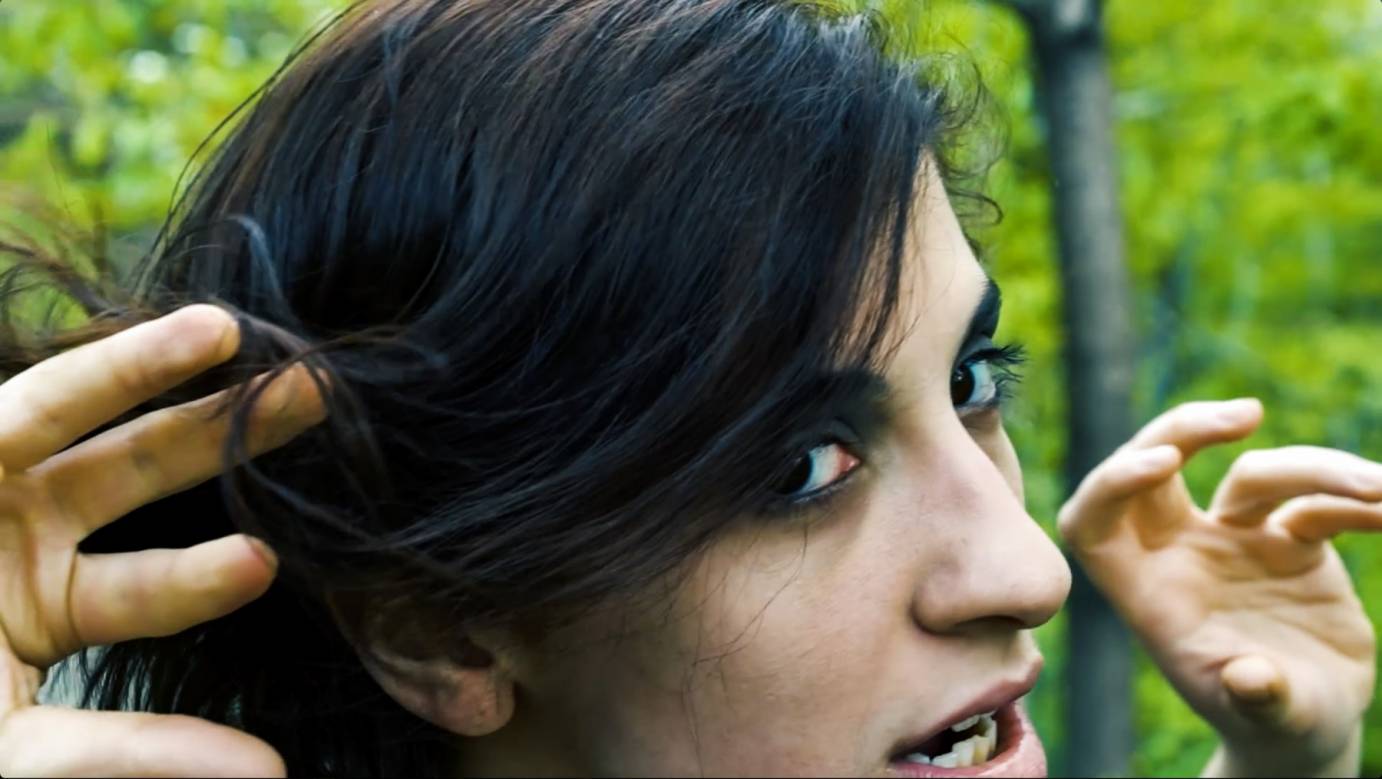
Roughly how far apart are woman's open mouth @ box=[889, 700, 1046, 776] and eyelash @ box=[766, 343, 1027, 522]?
0.21 m

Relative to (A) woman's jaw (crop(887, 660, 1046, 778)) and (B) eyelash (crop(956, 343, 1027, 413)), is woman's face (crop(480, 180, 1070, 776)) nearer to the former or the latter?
(A) woman's jaw (crop(887, 660, 1046, 778))

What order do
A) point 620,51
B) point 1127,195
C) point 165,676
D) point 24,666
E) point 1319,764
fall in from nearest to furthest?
point 24,666 < point 620,51 < point 165,676 < point 1319,764 < point 1127,195

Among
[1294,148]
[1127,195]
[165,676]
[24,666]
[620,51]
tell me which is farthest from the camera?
[1127,195]

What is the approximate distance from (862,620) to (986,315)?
1.06 ft

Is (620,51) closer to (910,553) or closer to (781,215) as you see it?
(781,215)

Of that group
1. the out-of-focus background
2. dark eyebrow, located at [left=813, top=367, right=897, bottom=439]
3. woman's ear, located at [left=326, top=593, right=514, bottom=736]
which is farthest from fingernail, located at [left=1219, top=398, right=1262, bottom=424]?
woman's ear, located at [left=326, top=593, right=514, bottom=736]

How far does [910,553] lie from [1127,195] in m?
2.73

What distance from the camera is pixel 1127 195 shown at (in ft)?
11.8

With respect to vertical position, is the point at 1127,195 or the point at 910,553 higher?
the point at 910,553

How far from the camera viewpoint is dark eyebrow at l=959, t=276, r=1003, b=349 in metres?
1.23

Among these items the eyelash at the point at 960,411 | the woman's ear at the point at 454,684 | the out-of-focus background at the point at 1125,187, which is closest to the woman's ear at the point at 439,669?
the woman's ear at the point at 454,684

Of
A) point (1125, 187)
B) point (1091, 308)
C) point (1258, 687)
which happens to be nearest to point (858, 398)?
point (1258, 687)

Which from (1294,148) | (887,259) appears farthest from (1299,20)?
(887,259)

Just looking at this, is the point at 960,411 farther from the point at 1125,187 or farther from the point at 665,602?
the point at 1125,187
